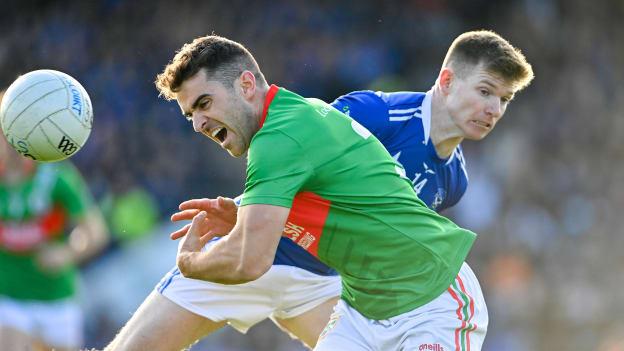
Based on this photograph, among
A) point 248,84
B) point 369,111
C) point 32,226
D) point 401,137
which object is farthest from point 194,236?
point 32,226

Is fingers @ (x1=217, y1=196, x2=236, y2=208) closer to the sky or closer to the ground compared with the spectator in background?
closer to the sky

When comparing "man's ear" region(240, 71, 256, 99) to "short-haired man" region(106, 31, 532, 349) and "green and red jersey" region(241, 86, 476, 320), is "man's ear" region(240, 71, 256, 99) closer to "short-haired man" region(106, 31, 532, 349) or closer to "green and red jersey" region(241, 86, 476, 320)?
"green and red jersey" region(241, 86, 476, 320)

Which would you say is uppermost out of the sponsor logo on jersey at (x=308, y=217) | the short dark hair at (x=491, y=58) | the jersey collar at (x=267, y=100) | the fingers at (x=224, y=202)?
the short dark hair at (x=491, y=58)

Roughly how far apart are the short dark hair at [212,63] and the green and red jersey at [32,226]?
11.9 feet

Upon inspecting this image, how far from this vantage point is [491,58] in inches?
227

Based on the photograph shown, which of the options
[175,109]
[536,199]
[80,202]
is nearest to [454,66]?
[80,202]

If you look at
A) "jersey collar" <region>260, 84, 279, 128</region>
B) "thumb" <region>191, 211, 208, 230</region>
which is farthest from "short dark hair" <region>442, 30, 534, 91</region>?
"thumb" <region>191, 211, 208, 230</region>

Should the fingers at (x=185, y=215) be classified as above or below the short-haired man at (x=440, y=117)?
below

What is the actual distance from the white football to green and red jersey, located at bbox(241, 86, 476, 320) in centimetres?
140

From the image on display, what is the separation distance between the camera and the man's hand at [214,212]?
4832mm

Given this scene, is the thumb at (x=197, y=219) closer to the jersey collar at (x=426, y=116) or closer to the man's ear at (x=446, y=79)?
the jersey collar at (x=426, y=116)

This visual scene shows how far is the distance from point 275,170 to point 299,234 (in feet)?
1.61

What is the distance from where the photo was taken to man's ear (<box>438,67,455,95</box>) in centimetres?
594

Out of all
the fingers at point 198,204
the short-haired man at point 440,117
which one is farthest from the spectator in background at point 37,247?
the fingers at point 198,204
